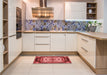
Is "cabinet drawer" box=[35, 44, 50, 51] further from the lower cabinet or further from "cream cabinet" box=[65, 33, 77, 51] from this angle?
"cream cabinet" box=[65, 33, 77, 51]

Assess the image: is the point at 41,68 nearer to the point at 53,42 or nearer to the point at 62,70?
the point at 62,70

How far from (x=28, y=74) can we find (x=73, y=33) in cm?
278

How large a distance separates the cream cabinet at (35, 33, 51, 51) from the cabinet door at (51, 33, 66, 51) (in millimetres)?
158

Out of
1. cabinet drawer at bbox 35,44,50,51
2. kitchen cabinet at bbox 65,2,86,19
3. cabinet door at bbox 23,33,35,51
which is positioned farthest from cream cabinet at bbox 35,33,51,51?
kitchen cabinet at bbox 65,2,86,19

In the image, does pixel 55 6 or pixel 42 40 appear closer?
pixel 42 40

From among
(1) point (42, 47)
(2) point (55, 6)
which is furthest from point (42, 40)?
(2) point (55, 6)

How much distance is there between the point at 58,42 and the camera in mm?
5648

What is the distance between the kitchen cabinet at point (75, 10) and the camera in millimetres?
5844

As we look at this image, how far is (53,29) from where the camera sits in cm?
624

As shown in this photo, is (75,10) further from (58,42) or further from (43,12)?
(58,42)

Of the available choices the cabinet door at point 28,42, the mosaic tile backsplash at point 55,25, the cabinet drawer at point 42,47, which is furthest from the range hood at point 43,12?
the cabinet drawer at point 42,47

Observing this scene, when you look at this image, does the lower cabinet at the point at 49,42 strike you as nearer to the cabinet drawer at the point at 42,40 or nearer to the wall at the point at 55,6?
the cabinet drawer at the point at 42,40

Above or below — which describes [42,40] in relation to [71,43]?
above

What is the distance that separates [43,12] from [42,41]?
1.13 meters
